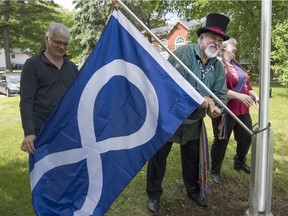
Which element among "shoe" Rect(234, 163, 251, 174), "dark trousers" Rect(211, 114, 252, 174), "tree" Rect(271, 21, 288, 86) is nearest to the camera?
"dark trousers" Rect(211, 114, 252, 174)

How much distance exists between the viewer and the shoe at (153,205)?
3.72 m

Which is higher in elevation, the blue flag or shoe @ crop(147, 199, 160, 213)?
the blue flag

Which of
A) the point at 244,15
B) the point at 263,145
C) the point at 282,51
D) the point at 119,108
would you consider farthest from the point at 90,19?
the point at 263,145

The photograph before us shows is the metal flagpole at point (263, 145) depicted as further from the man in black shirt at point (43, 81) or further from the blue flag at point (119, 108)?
the man in black shirt at point (43, 81)

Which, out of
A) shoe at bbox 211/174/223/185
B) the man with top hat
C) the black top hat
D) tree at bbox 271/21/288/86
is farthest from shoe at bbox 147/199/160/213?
tree at bbox 271/21/288/86

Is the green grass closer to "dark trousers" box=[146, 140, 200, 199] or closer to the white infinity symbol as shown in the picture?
"dark trousers" box=[146, 140, 200, 199]

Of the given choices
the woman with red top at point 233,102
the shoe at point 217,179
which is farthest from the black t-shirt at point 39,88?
the shoe at point 217,179

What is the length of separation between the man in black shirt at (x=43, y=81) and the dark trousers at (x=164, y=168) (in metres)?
1.25

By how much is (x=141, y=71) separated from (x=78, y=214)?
1.26m

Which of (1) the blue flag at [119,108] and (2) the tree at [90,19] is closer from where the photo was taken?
(1) the blue flag at [119,108]

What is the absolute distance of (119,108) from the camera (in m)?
2.68

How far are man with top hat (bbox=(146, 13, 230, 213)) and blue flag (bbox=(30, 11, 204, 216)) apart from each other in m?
0.60

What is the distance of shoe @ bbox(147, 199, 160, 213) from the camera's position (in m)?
3.72

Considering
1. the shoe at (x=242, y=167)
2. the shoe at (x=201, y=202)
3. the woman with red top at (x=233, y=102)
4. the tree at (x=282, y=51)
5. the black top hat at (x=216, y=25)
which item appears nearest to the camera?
the black top hat at (x=216, y=25)
